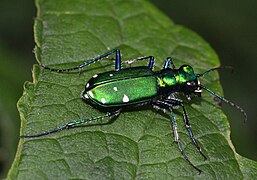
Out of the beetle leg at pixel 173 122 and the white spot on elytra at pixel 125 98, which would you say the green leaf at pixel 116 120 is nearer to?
the beetle leg at pixel 173 122

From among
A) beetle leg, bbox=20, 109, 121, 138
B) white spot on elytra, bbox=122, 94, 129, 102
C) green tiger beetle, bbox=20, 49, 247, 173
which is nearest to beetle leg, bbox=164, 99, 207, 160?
green tiger beetle, bbox=20, 49, 247, 173

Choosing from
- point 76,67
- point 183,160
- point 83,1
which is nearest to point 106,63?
point 76,67

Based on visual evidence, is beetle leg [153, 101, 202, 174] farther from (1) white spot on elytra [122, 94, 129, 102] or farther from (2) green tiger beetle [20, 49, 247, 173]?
(1) white spot on elytra [122, 94, 129, 102]

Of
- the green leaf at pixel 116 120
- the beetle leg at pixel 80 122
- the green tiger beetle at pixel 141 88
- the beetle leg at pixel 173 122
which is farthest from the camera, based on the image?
the green tiger beetle at pixel 141 88

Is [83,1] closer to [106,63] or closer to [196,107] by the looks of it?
[106,63]

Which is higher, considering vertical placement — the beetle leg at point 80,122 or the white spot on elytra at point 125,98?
the white spot on elytra at point 125,98

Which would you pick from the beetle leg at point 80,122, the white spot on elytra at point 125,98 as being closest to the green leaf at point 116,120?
the beetle leg at point 80,122

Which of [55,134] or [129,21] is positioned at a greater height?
[129,21]
